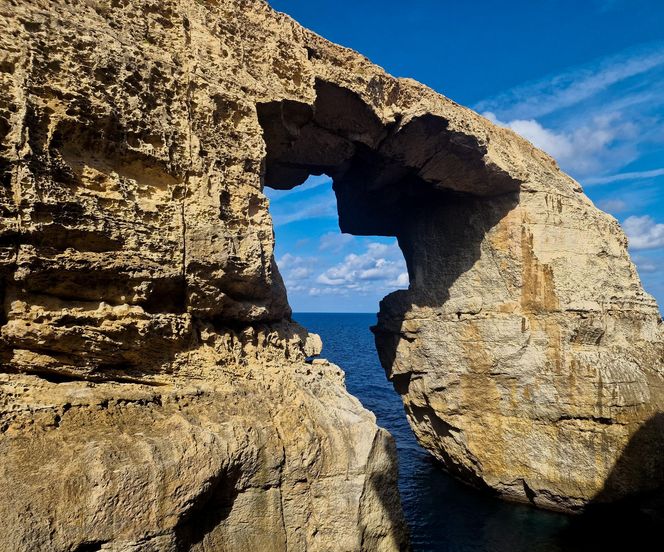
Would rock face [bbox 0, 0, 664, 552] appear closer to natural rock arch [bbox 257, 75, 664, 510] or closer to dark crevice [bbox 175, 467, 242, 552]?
dark crevice [bbox 175, 467, 242, 552]

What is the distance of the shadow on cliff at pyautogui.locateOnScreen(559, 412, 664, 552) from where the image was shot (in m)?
11.4

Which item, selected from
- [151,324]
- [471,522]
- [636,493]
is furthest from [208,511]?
[636,493]

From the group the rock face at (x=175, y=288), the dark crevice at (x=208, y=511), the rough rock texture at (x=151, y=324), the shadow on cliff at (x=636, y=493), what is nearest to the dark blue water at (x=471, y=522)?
the shadow on cliff at (x=636, y=493)

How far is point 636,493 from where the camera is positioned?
11.5m

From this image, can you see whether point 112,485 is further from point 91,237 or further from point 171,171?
point 171,171

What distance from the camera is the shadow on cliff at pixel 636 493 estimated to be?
11383 millimetres

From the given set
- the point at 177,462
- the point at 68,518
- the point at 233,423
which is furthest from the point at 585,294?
the point at 68,518

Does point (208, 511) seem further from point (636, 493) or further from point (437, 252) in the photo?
point (636, 493)

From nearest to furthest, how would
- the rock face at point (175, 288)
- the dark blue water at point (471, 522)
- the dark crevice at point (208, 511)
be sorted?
the rock face at point (175, 288), the dark crevice at point (208, 511), the dark blue water at point (471, 522)

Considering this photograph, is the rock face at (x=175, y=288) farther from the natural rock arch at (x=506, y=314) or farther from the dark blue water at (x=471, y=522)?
the dark blue water at (x=471, y=522)

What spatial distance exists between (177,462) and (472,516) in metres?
→ 9.73

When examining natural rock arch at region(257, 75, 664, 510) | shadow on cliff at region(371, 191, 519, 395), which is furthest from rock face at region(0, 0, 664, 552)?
shadow on cliff at region(371, 191, 519, 395)

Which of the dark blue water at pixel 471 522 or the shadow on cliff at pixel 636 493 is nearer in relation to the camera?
the dark blue water at pixel 471 522

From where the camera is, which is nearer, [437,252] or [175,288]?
[175,288]
